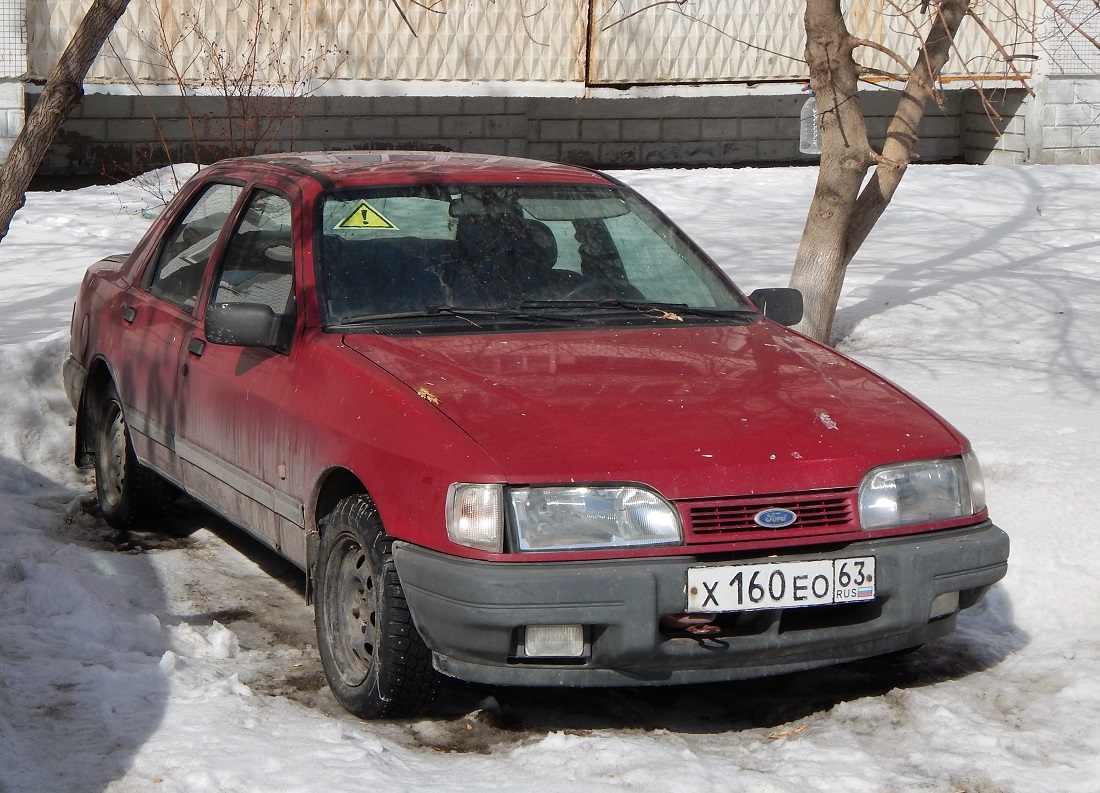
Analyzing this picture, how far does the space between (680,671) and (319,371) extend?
1350 millimetres

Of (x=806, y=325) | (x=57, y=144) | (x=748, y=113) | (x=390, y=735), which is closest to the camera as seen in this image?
(x=390, y=735)

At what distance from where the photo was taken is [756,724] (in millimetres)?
3982

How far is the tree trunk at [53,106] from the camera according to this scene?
5.33 metres

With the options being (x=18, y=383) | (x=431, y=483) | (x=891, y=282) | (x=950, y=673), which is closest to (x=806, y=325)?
(x=891, y=282)

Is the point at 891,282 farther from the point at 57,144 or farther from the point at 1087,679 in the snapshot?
the point at 57,144

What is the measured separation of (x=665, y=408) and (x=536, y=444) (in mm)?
415

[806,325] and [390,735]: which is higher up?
[806,325]

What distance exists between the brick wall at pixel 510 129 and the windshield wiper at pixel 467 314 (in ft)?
32.9

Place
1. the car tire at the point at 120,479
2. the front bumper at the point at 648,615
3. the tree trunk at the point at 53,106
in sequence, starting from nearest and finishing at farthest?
the front bumper at the point at 648,615 < the tree trunk at the point at 53,106 < the car tire at the point at 120,479

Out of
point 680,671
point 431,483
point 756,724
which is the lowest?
point 756,724

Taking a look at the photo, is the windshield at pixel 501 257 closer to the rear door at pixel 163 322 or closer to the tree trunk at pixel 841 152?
the rear door at pixel 163 322

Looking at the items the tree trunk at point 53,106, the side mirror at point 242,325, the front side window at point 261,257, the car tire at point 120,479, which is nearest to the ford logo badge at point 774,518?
the side mirror at point 242,325

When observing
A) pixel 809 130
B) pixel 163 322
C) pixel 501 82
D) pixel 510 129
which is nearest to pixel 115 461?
pixel 163 322

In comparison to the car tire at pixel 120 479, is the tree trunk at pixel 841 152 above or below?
above
